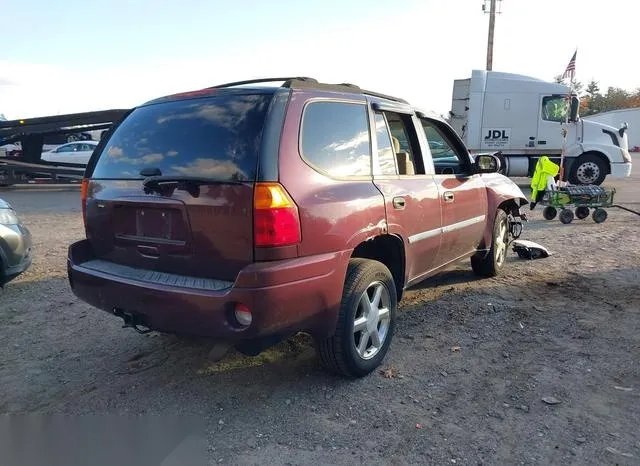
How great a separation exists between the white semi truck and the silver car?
14.0 m

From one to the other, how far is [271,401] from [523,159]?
15.3 metres

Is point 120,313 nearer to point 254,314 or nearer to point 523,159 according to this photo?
point 254,314

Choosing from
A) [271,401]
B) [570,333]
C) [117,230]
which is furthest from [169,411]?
[570,333]

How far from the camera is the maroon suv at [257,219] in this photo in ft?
8.98

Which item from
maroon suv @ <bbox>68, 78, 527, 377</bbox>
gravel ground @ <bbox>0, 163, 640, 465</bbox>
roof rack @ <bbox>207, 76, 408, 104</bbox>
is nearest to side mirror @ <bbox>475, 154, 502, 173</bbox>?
gravel ground @ <bbox>0, 163, 640, 465</bbox>

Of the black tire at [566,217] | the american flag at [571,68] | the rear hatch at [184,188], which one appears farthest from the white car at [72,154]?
the rear hatch at [184,188]

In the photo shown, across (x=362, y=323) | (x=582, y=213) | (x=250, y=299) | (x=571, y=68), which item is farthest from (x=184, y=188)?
(x=571, y=68)

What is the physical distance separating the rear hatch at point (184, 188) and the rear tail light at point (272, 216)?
5cm

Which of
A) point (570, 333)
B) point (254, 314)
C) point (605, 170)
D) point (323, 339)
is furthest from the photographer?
point (605, 170)

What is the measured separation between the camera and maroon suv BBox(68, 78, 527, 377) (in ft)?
8.98

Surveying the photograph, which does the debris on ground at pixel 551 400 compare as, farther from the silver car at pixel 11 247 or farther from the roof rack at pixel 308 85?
the silver car at pixel 11 247

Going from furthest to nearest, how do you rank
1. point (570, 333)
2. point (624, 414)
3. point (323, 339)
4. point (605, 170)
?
point (605, 170)
point (570, 333)
point (323, 339)
point (624, 414)

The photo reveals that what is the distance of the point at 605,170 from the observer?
52.4ft

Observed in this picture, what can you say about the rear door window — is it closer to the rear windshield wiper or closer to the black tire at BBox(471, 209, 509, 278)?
the rear windshield wiper
